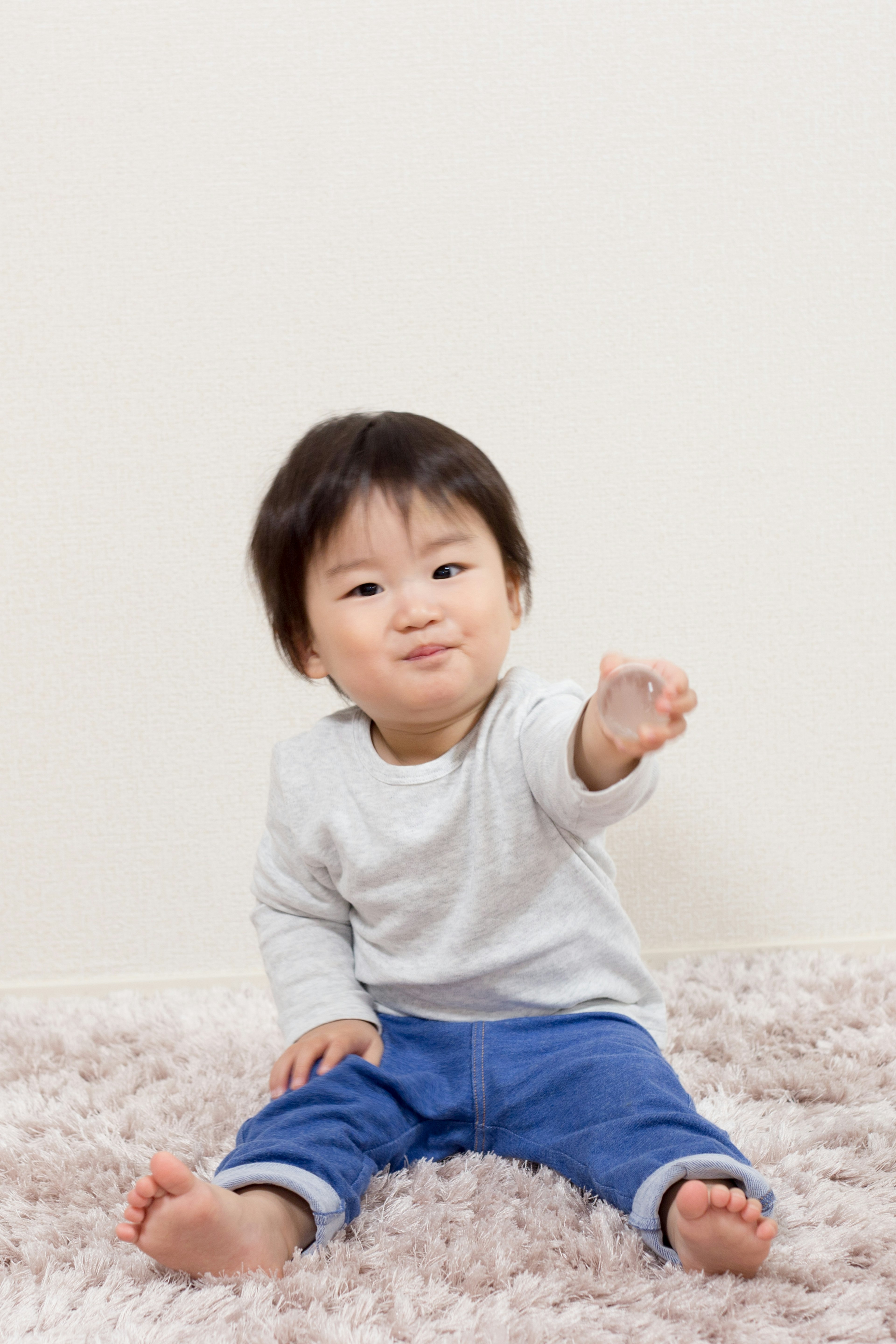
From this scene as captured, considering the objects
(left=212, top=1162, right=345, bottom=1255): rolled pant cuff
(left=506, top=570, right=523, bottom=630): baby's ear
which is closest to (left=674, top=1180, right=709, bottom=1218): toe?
(left=212, top=1162, right=345, bottom=1255): rolled pant cuff

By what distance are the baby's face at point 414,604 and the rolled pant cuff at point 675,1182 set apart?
359 mm

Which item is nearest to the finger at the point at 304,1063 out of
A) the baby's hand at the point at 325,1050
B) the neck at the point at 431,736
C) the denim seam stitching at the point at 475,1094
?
the baby's hand at the point at 325,1050

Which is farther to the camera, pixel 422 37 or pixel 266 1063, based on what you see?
pixel 422 37

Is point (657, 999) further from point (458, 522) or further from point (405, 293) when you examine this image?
point (405, 293)

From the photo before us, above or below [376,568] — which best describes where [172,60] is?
above

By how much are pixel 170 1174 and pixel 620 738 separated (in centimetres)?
36

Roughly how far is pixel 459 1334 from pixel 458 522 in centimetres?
54

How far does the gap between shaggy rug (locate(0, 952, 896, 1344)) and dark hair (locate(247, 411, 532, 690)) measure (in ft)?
1.34

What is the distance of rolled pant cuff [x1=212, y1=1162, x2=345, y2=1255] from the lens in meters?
0.70

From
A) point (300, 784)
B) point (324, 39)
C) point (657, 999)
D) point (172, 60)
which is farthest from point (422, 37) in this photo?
point (657, 999)

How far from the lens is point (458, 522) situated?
849mm

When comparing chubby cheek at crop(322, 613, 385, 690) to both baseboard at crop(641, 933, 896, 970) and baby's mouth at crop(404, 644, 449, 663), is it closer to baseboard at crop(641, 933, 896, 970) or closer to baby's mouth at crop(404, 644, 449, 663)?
baby's mouth at crop(404, 644, 449, 663)

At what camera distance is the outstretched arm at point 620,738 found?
63cm

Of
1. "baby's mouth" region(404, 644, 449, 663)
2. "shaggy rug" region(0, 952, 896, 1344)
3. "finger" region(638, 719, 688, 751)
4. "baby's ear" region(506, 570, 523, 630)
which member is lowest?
"shaggy rug" region(0, 952, 896, 1344)
